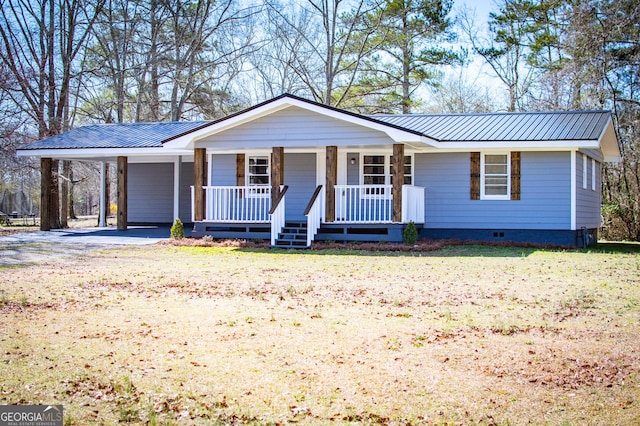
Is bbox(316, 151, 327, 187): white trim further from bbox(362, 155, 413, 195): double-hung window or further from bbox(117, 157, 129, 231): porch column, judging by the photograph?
bbox(117, 157, 129, 231): porch column

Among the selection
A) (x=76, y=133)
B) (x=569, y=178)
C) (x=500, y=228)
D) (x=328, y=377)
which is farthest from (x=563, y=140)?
(x=76, y=133)

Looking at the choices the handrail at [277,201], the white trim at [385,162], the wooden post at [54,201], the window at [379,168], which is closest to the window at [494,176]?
the white trim at [385,162]

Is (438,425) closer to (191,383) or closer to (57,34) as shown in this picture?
(191,383)

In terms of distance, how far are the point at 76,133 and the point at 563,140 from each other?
1627cm

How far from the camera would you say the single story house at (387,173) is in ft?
58.4

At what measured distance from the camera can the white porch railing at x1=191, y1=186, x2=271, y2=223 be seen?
746 inches

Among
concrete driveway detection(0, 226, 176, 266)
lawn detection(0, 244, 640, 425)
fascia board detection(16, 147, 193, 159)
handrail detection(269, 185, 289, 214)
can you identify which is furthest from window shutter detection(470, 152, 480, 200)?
concrete driveway detection(0, 226, 176, 266)

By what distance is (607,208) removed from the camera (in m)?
25.5

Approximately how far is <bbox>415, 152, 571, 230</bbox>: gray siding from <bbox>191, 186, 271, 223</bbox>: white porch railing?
4480mm

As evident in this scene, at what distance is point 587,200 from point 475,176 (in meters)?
3.93

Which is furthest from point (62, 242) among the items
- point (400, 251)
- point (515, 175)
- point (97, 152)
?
point (515, 175)

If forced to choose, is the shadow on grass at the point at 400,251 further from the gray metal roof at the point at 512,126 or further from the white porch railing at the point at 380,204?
the gray metal roof at the point at 512,126

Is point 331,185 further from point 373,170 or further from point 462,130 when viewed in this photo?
point 462,130

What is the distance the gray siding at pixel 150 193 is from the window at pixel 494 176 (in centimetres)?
1211
